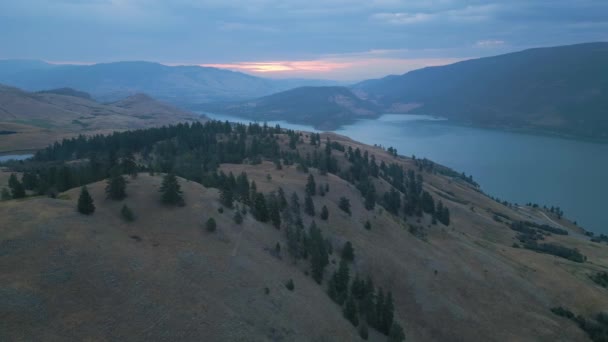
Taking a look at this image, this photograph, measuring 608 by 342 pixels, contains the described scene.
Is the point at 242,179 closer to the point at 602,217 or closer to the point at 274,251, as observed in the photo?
the point at 274,251

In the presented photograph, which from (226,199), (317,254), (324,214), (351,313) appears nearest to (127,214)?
(226,199)

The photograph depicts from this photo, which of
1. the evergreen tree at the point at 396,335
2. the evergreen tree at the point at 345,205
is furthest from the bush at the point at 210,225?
the evergreen tree at the point at 345,205

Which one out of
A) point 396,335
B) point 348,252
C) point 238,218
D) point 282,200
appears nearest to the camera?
point 396,335

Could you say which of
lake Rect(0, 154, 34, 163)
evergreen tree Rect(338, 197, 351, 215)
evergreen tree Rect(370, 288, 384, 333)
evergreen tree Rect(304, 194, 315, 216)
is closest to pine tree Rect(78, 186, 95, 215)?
evergreen tree Rect(370, 288, 384, 333)

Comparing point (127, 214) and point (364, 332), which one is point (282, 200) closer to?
point (127, 214)

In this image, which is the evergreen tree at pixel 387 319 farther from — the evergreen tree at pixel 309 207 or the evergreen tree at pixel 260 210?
the evergreen tree at pixel 309 207
